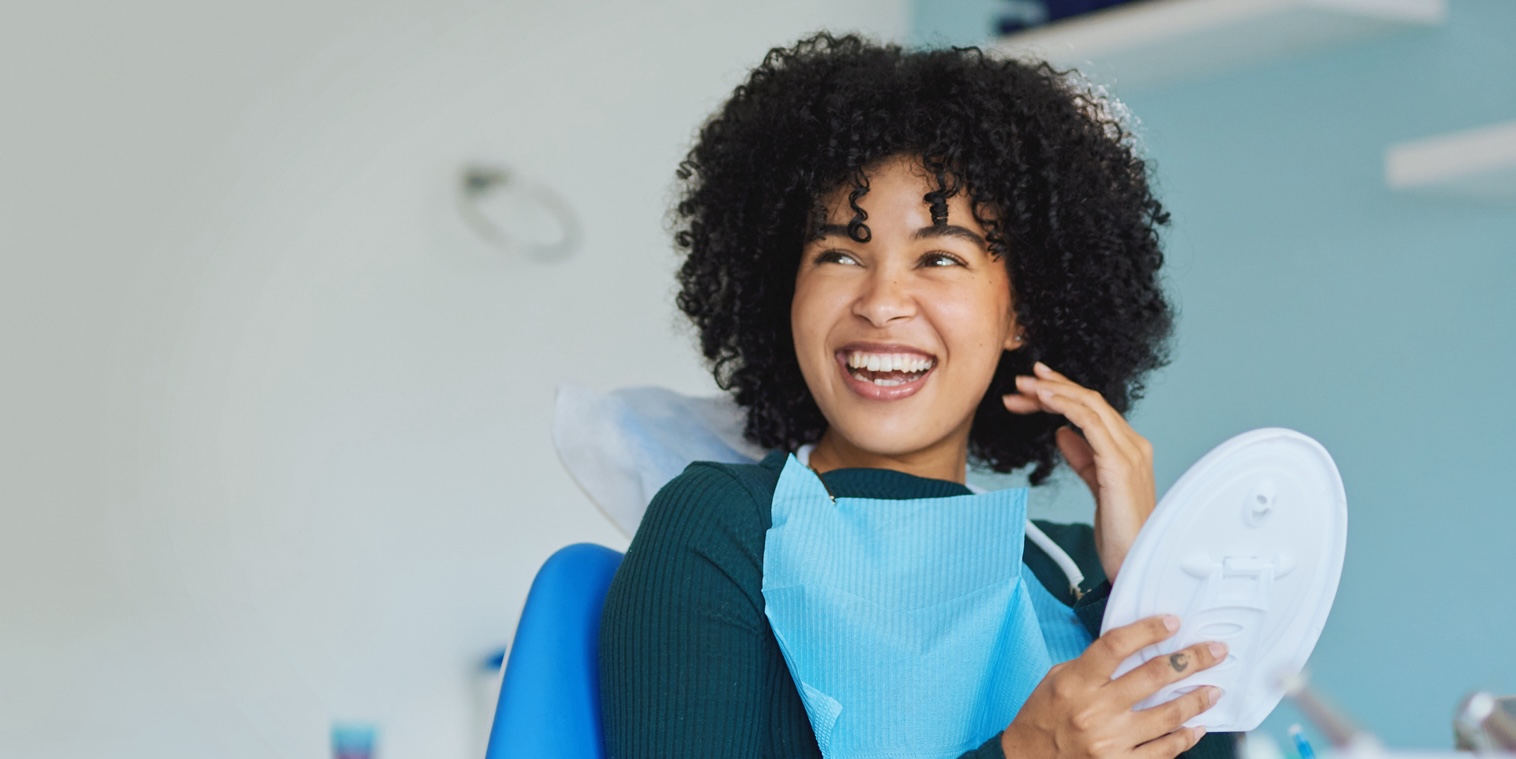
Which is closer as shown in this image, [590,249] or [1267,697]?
[1267,697]

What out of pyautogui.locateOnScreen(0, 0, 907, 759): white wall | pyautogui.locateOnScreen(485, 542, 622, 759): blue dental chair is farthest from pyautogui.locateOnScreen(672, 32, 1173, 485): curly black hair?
pyautogui.locateOnScreen(0, 0, 907, 759): white wall

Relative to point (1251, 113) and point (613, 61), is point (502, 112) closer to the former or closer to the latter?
point (613, 61)

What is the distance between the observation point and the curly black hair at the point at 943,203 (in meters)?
1.23

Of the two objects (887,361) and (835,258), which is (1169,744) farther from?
(835,258)

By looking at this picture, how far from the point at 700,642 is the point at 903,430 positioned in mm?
300

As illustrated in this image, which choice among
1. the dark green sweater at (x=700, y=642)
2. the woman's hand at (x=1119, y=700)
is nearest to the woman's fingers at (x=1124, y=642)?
the woman's hand at (x=1119, y=700)

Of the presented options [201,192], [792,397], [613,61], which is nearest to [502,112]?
[613,61]

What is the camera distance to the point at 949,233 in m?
1.20

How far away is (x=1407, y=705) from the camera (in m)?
Answer: 2.00

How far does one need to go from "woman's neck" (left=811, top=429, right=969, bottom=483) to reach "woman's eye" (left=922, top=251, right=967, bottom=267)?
0.56 feet

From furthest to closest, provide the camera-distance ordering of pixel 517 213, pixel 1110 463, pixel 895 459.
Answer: pixel 517 213, pixel 895 459, pixel 1110 463

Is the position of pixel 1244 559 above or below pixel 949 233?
below

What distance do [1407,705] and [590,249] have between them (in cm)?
141

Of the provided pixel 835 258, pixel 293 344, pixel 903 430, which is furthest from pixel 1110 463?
pixel 293 344
